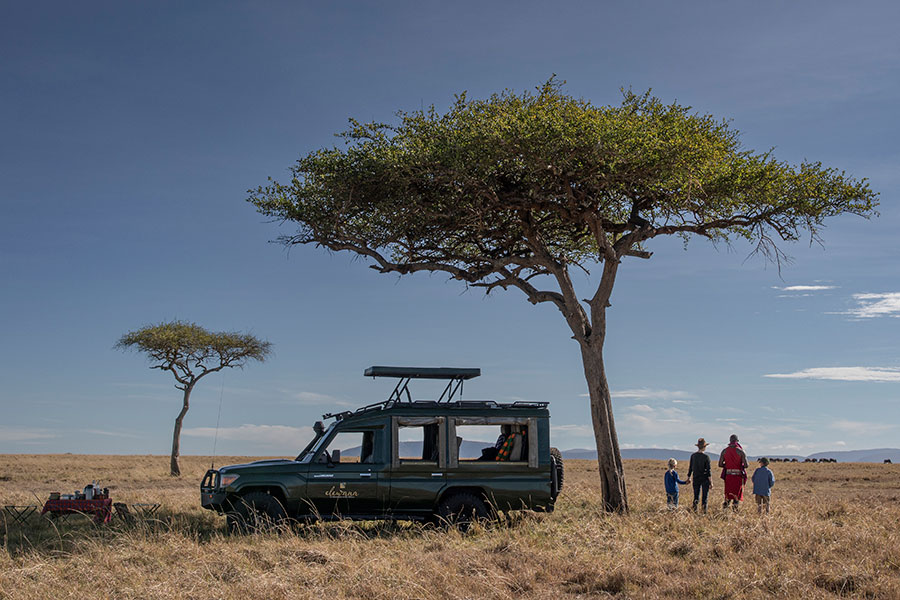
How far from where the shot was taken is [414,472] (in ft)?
51.9

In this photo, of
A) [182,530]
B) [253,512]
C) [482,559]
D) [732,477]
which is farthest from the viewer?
[732,477]

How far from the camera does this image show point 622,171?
2038cm

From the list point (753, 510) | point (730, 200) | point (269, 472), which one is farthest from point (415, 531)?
point (730, 200)

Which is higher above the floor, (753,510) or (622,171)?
(622,171)

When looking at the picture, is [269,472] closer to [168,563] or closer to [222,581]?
[168,563]

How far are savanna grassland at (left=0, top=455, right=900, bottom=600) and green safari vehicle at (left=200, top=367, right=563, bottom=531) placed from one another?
553 millimetres

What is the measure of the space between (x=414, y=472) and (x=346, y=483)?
4.44ft

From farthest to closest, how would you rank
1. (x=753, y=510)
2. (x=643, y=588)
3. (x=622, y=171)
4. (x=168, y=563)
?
1. (x=622, y=171)
2. (x=753, y=510)
3. (x=168, y=563)
4. (x=643, y=588)

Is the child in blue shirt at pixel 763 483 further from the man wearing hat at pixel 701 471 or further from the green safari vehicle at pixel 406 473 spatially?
the green safari vehicle at pixel 406 473

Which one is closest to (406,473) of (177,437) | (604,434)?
(604,434)

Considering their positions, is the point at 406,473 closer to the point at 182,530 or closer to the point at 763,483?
the point at 182,530

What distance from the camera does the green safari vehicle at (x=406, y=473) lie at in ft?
50.9

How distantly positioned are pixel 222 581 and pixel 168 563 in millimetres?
1927

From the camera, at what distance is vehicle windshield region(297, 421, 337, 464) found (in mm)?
15906
